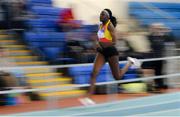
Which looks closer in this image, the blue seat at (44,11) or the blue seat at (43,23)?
the blue seat at (43,23)

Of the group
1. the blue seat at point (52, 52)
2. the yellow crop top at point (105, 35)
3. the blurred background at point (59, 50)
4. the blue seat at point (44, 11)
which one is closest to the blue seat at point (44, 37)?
the blurred background at point (59, 50)

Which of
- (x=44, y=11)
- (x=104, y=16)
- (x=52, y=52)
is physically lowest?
(x=52, y=52)

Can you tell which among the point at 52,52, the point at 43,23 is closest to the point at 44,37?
the point at 52,52

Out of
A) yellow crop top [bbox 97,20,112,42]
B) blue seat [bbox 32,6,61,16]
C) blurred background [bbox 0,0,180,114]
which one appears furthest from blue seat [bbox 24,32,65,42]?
yellow crop top [bbox 97,20,112,42]

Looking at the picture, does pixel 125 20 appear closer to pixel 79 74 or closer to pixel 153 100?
pixel 79 74

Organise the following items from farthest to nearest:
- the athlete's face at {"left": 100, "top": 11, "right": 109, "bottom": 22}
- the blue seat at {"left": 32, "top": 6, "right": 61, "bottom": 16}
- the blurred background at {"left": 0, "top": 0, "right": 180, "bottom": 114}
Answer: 1. the blue seat at {"left": 32, "top": 6, "right": 61, "bottom": 16}
2. the blurred background at {"left": 0, "top": 0, "right": 180, "bottom": 114}
3. the athlete's face at {"left": 100, "top": 11, "right": 109, "bottom": 22}

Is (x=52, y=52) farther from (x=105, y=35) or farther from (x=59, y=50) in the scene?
(x=105, y=35)

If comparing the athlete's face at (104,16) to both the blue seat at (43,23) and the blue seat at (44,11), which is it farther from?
the blue seat at (44,11)

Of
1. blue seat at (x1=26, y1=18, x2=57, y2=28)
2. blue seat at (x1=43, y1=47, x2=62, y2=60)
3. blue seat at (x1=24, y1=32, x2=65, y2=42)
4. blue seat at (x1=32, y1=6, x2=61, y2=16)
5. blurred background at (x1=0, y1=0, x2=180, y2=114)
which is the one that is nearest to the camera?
blurred background at (x1=0, y1=0, x2=180, y2=114)

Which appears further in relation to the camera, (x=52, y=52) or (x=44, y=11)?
(x=44, y=11)

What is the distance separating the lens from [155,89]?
10.3 metres

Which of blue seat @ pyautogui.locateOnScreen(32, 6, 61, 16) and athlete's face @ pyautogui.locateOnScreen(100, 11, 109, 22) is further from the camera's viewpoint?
blue seat @ pyautogui.locateOnScreen(32, 6, 61, 16)

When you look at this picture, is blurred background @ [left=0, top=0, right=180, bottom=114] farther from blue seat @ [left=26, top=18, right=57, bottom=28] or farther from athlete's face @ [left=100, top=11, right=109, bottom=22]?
athlete's face @ [left=100, top=11, right=109, bottom=22]

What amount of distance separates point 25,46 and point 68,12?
141 cm
